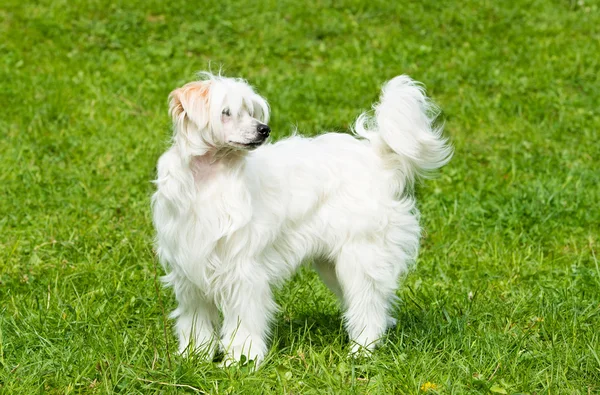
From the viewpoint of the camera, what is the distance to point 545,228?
5.94 meters

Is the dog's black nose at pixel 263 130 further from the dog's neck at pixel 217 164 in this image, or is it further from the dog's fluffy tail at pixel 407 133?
the dog's fluffy tail at pixel 407 133

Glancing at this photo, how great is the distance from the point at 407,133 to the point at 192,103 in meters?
1.14

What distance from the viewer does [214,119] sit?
3.65 metres

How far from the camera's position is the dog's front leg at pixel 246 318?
156 inches

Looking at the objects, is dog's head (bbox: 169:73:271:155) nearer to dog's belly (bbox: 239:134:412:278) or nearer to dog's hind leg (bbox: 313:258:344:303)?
dog's belly (bbox: 239:134:412:278)

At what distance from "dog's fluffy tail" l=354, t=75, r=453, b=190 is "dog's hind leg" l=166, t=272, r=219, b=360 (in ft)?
3.81

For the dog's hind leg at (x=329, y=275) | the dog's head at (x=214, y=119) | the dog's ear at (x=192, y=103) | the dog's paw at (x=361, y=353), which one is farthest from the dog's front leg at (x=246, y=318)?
the dog's ear at (x=192, y=103)

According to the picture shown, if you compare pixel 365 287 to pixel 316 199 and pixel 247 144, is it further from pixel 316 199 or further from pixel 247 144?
pixel 247 144

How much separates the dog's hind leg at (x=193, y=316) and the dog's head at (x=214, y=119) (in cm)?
72

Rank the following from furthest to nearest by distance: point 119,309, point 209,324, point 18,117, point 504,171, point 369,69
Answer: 1. point 369,69
2. point 18,117
3. point 504,171
4. point 119,309
5. point 209,324

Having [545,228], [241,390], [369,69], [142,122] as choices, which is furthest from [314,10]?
[241,390]

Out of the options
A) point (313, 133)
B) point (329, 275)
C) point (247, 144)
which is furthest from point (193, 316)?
point (313, 133)

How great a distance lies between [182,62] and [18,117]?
79.8 inches

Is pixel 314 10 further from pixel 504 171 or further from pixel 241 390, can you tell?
pixel 241 390
